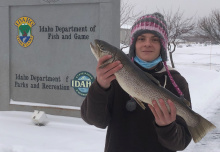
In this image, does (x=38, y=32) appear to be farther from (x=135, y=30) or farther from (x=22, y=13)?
(x=135, y=30)

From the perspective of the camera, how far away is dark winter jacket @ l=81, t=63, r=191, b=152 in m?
1.94

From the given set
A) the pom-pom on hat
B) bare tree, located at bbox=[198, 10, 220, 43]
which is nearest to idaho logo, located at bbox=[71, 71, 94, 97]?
the pom-pom on hat

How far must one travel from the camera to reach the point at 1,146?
4355 millimetres

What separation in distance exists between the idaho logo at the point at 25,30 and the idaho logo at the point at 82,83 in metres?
1.48

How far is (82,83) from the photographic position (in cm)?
638

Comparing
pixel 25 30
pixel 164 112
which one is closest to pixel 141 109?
pixel 164 112

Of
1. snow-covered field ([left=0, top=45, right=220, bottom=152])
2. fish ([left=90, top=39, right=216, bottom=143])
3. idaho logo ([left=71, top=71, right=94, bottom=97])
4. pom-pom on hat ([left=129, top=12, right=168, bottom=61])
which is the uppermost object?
pom-pom on hat ([left=129, top=12, right=168, bottom=61])

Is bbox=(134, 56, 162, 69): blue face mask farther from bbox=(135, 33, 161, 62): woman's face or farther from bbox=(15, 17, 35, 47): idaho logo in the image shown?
bbox=(15, 17, 35, 47): idaho logo

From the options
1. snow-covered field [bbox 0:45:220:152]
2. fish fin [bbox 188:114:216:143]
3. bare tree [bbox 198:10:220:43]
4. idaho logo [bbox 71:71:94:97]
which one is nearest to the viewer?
fish fin [bbox 188:114:216:143]

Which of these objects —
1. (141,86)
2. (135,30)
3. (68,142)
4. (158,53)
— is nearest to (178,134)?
(141,86)

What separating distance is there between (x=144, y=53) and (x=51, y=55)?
15.8 feet

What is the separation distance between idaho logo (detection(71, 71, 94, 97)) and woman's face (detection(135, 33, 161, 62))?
4.16m

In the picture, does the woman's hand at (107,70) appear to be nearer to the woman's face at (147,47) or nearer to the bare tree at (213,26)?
the woman's face at (147,47)

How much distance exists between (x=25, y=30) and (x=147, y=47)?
5.30m
